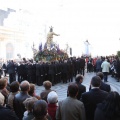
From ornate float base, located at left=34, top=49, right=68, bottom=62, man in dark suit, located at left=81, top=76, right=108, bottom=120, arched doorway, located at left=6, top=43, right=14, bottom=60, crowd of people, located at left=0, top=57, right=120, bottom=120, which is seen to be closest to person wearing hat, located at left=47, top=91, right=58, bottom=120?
crowd of people, located at left=0, top=57, right=120, bottom=120

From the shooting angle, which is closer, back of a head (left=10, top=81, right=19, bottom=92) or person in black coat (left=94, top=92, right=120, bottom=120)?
person in black coat (left=94, top=92, right=120, bottom=120)

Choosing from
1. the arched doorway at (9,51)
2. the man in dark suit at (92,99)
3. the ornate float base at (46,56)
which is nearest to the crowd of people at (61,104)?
the man in dark suit at (92,99)

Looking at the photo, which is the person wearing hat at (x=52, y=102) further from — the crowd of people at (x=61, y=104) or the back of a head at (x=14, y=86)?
the back of a head at (x=14, y=86)

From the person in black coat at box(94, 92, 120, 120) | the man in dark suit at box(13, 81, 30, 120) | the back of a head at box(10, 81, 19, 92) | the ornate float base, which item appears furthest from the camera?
the ornate float base

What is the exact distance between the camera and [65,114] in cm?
454

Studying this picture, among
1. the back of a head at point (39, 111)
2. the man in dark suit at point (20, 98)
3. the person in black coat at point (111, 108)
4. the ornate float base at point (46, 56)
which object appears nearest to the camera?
the back of a head at point (39, 111)

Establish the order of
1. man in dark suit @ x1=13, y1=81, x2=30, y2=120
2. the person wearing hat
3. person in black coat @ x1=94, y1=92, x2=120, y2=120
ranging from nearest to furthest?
1. person in black coat @ x1=94, y1=92, x2=120, y2=120
2. the person wearing hat
3. man in dark suit @ x1=13, y1=81, x2=30, y2=120

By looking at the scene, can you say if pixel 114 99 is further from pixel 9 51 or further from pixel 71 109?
pixel 9 51

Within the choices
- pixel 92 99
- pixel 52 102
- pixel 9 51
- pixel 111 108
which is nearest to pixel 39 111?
pixel 111 108

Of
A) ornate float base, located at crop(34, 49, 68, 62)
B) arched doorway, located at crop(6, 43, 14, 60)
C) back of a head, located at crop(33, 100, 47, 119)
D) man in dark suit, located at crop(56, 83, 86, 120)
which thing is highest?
arched doorway, located at crop(6, 43, 14, 60)

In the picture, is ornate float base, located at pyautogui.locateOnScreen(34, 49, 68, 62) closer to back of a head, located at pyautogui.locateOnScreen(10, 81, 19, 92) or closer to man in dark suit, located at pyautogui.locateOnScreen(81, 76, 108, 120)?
back of a head, located at pyautogui.locateOnScreen(10, 81, 19, 92)

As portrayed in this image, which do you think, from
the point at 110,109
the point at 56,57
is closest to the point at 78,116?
the point at 110,109

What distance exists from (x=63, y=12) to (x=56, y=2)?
8.33 feet

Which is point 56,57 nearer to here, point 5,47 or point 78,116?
point 78,116
